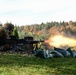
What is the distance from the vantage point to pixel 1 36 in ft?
122

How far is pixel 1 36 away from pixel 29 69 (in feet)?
63.4

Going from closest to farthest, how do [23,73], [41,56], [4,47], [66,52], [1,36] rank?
[23,73] → [41,56] → [66,52] → [1,36] → [4,47]

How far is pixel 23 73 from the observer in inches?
670

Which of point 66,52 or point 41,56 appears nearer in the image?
point 41,56

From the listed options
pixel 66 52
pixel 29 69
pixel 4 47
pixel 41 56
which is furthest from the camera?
pixel 4 47

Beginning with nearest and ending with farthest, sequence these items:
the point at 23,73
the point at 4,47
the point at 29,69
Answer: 1. the point at 23,73
2. the point at 29,69
3. the point at 4,47

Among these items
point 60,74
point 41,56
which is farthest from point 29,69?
point 41,56

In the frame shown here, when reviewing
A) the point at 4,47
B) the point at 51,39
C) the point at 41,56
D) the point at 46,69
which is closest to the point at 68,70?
the point at 46,69

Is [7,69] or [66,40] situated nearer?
[7,69]

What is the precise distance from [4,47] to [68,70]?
73.8ft

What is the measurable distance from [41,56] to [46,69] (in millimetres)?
7293

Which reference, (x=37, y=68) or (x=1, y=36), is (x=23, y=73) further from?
(x=1, y=36)

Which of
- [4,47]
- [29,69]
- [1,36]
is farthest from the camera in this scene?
[4,47]

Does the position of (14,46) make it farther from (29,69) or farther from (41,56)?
(29,69)
